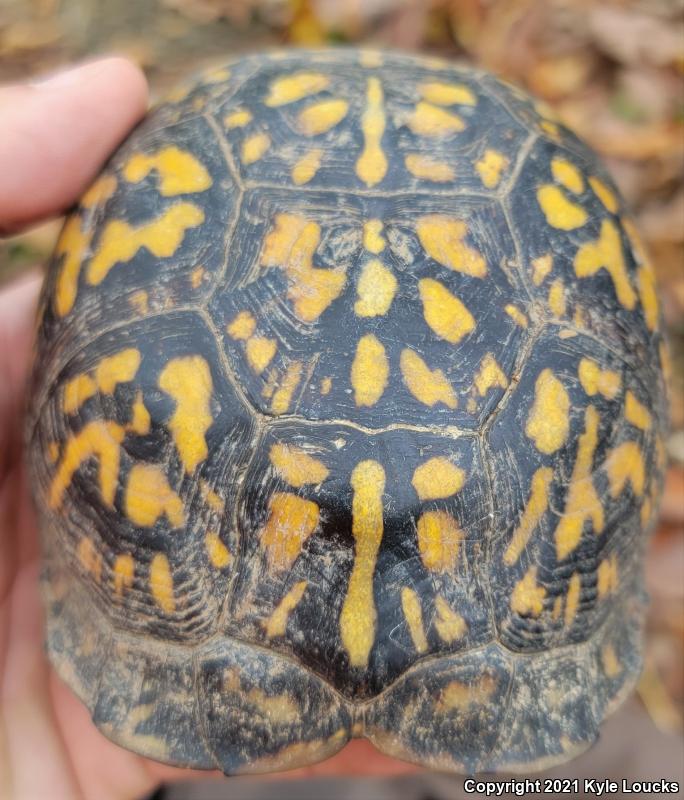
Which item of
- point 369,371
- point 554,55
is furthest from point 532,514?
point 554,55

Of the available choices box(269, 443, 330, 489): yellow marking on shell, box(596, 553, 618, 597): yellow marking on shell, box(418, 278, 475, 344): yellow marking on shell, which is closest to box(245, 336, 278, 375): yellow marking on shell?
box(269, 443, 330, 489): yellow marking on shell

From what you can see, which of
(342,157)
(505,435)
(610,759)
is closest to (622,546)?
(505,435)

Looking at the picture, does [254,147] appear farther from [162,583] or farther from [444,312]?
[162,583]

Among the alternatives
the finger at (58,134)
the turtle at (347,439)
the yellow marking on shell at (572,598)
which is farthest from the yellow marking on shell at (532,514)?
the finger at (58,134)

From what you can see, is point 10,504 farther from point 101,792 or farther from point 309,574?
point 309,574

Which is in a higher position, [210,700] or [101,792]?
[210,700]

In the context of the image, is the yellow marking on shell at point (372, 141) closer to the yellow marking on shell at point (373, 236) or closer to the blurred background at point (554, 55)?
the yellow marking on shell at point (373, 236)

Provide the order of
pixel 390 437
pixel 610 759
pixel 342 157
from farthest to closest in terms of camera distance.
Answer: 1. pixel 610 759
2. pixel 342 157
3. pixel 390 437

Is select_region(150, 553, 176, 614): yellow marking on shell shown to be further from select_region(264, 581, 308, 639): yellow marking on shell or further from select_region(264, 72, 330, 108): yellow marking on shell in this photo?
select_region(264, 72, 330, 108): yellow marking on shell
